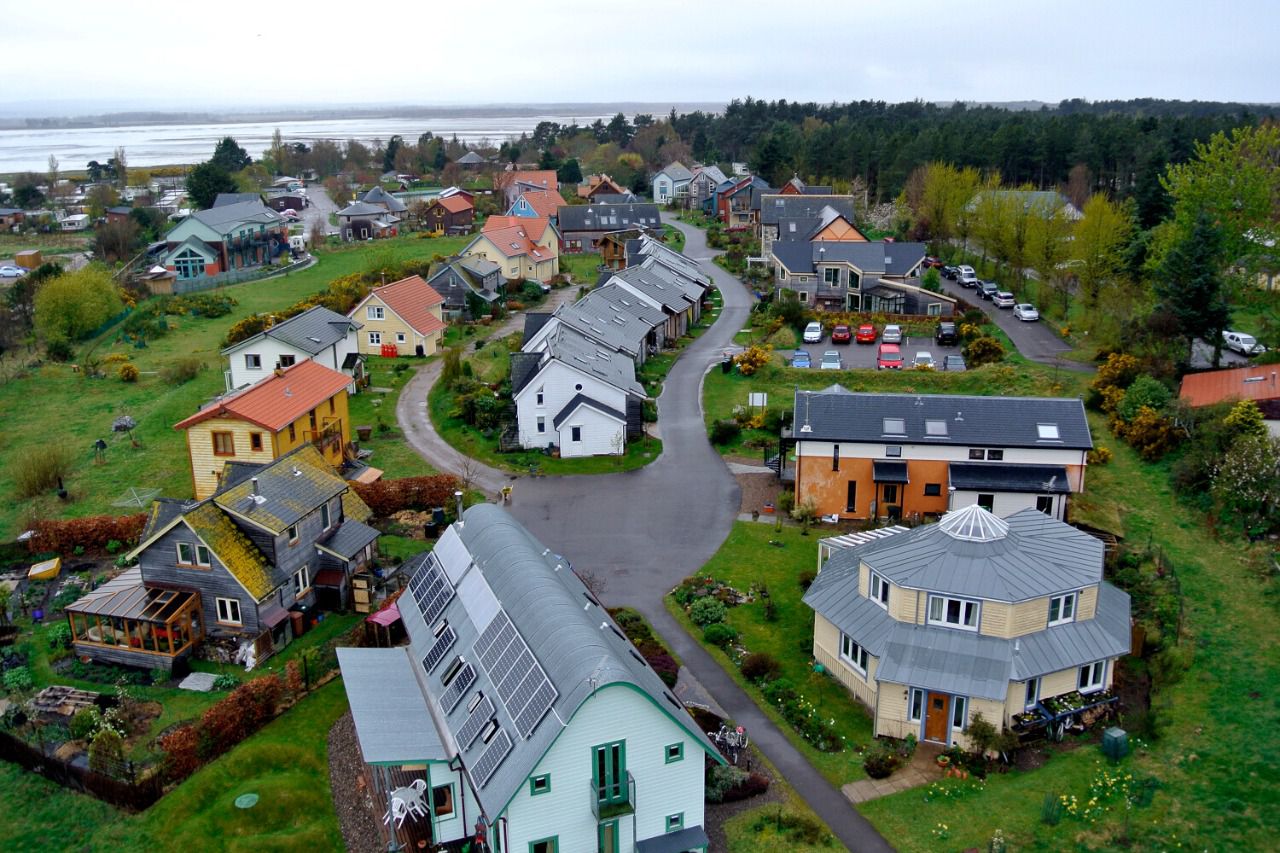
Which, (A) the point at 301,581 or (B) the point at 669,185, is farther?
(B) the point at 669,185

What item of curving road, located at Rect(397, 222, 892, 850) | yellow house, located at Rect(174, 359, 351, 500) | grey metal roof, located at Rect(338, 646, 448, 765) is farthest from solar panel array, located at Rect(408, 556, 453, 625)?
yellow house, located at Rect(174, 359, 351, 500)

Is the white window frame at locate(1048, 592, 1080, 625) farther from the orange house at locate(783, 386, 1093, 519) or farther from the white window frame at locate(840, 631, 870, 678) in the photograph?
the orange house at locate(783, 386, 1093, 519)

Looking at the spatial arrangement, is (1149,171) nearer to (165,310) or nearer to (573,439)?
(573,439)

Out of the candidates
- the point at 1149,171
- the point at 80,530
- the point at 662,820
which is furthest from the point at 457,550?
the point at 1149,171

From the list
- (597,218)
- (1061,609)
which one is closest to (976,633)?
(1061,609)

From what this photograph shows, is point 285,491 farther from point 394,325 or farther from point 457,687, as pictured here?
point 394,325

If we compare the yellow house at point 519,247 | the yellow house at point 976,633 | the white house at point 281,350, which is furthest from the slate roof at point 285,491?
the yellow house at point 519,247

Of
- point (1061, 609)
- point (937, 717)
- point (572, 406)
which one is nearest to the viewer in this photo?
point (937, 717)
